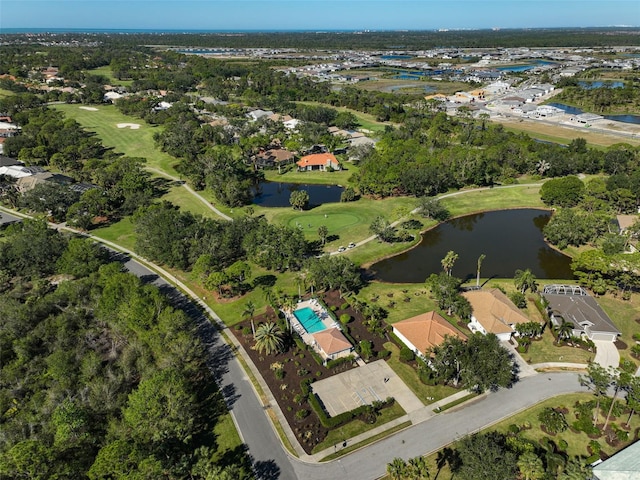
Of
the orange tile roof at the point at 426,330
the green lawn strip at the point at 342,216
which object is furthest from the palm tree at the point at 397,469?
the green lawn strip at the point at 342,216

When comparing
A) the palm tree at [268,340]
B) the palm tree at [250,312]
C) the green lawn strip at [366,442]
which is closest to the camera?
the green lawn strip at [366,442]

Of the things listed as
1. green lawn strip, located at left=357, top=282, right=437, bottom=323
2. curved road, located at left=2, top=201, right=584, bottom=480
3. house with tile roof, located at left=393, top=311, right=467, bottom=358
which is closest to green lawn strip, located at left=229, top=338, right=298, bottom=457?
curved road, located at left=2, top=201, right=584, bottom=480

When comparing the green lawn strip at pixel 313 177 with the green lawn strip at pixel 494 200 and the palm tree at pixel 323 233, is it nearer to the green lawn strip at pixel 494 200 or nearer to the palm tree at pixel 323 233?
the green lawn strip at pixel 494 200

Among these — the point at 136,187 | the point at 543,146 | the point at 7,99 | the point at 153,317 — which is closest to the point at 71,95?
the point at 7,99

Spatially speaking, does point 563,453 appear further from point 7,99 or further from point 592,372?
point 7,99

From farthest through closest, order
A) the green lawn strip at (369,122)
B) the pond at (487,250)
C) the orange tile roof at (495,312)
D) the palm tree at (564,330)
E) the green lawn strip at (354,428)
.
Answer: the green lawn strip at (369,122) → the pond at (487,250) → the orange tile roof at (495,312) → the palm tree at (564,330) → the green lawn strip at (354,428)

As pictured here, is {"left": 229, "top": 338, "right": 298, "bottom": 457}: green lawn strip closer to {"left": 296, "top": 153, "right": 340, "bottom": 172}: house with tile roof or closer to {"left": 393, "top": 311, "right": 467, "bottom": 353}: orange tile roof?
{"left": 393, "top": 311, "right": 467, "bottom": 353}: orange tile roof

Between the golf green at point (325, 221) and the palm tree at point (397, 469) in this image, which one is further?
the golf green at point (325, 221)

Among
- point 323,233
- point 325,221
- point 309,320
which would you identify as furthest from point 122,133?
point 309,320
